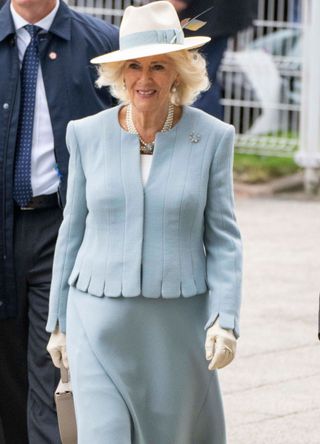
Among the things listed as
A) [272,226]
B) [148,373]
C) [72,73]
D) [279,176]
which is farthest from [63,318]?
[279,176]

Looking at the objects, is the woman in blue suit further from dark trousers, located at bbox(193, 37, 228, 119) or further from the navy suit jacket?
dark trousers, located at bbox(193, 37, 228, 119)

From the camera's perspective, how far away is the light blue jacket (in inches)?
183

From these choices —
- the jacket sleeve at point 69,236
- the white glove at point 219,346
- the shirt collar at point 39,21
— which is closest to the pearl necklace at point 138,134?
the jacket sleeve at point 69,236

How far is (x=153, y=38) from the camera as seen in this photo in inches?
188

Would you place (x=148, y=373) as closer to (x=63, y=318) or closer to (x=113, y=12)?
(x=63, y=318)

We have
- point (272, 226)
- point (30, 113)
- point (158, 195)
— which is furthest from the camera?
point (272, 226)

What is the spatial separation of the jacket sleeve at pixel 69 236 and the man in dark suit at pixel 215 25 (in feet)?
6.55

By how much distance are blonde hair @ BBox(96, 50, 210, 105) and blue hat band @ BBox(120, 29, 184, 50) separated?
5 cm

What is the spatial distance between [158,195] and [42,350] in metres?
1.09

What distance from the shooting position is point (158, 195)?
4664 mm

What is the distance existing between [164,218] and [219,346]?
0.43m

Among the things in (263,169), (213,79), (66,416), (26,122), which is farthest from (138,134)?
(263,169)

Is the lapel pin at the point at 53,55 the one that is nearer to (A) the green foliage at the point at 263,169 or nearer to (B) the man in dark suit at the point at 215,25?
(B) the man in dark suit at the point at 215,25

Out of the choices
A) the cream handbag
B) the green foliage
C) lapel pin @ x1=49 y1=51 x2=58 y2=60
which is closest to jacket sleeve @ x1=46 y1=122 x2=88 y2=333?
the cream handbag
